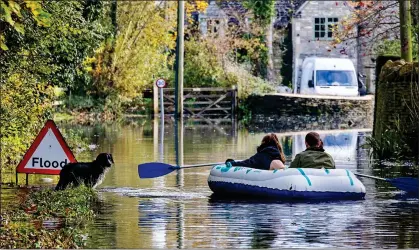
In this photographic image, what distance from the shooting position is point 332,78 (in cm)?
6072

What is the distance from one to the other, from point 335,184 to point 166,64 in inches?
1629

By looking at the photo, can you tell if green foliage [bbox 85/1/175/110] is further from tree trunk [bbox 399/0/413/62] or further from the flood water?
the flood water

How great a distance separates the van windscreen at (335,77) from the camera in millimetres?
60688

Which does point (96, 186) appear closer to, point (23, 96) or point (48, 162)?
point (48, 162)

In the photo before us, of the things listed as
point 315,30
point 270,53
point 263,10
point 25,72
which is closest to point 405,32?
point 25,72

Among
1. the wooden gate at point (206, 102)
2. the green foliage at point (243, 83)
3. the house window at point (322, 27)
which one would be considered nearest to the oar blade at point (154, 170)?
the wooden gate at point (206, 102)

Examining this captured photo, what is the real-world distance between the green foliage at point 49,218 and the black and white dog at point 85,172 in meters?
0.41

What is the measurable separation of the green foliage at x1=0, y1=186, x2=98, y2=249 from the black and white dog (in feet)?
1.35

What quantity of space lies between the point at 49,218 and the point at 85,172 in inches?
139

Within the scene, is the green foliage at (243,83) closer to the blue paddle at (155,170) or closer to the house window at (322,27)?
the house window at (322,27)

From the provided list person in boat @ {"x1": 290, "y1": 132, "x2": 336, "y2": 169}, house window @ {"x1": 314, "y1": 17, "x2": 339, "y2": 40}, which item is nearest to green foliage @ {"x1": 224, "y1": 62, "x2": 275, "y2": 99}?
house window @ {"x1": 314, "y1": 17, "x2": 339, "y2": 40}

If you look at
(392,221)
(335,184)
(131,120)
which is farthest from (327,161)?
(131,120)

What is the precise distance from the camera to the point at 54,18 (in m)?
23.1

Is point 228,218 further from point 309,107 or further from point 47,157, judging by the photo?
point 309,107
